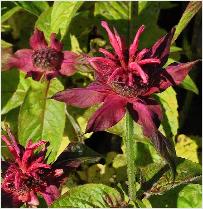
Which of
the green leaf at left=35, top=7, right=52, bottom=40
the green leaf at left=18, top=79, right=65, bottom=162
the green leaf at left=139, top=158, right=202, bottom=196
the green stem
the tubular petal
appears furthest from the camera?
the green leaf at left=35, top=7, right=52, bottom=40

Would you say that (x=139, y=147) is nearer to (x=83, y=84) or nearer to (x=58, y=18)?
(x=83, y=84)

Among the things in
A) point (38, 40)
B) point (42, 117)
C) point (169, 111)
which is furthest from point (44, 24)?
point (169, 111)

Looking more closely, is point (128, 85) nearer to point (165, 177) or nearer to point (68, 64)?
point (165, 177)

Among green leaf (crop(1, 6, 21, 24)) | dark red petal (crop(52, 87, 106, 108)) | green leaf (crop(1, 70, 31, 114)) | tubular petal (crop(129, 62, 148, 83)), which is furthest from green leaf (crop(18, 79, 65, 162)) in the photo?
tubular petal (crop(129, 62, 148, 83))

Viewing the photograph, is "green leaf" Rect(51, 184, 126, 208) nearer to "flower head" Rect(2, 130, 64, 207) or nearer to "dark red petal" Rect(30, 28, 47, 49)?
"flower head" Rect(2, 130, 64, 207)

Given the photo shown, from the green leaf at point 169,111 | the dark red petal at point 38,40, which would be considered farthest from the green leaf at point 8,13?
the green leaf at point 169,111

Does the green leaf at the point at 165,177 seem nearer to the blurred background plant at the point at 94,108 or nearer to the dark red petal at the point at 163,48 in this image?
the blurred background plant at the point at 94,108
